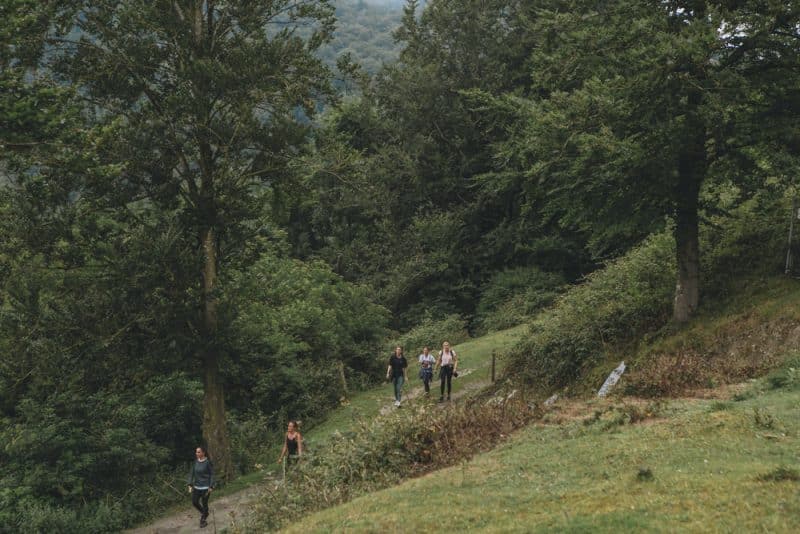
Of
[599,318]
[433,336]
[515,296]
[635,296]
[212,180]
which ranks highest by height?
[212,180]

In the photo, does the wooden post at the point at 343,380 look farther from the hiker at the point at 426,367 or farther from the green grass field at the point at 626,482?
the green grass field at the point at 626,482

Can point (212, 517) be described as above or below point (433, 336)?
below

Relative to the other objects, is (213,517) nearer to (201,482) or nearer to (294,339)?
(201,482)

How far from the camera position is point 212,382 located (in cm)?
1870

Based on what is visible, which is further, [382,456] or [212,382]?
[212,382]

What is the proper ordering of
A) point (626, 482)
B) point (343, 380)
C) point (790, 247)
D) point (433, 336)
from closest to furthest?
point (626, 482), point (790, 247), point (343, 380), point (433, 336)

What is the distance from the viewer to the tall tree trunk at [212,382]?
1816 centimetres

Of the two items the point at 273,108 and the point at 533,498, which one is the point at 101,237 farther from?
the point at 533,498

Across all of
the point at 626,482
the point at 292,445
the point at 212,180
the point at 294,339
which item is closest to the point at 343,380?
the point at 294,339

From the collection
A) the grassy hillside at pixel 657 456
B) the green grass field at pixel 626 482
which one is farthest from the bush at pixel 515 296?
the green grass field at pixel 626 482

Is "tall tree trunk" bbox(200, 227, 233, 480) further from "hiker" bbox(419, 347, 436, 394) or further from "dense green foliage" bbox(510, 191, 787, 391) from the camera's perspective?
"dense green foliage" bbox(510, 191, 787, 391)

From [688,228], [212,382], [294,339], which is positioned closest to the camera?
[688,228]

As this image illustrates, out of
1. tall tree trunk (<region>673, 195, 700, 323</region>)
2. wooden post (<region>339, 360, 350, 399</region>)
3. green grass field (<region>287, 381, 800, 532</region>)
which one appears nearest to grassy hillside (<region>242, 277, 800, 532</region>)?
green grass field (<region>287, 381, 800, 532</region>)

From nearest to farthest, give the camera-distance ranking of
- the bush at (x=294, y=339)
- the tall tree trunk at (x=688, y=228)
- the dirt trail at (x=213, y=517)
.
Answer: the dirt trail at (x=213, y=517)
the tall tree trunk at (x=688, y=228)
the bush at (x=294, y=339)
